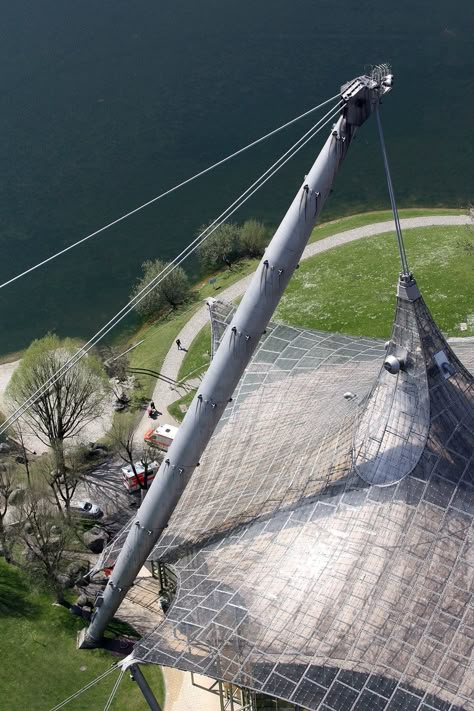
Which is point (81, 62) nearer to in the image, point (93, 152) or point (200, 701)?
point (93, 152)

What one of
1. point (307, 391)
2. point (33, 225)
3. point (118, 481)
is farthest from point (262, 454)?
point (33, 225)

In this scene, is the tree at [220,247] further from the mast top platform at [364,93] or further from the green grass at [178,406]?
the mast top platform at [364,93]

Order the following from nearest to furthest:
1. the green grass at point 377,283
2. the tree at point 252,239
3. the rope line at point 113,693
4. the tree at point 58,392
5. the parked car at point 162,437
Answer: the rope line at point 113,693 < the tree at point 58,392 < the parked car at point 162,437 < the green grass at point 377,283 < the tree at point 252,239

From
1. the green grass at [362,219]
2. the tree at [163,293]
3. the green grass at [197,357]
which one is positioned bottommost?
the green grass at [197,357]

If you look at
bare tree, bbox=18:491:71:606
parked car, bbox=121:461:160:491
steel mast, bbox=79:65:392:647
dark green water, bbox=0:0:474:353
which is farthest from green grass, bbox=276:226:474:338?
steel mast, bbox=79:65:392:647

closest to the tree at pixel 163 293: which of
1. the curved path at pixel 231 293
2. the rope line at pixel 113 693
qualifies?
the curved path at pixel 231 293

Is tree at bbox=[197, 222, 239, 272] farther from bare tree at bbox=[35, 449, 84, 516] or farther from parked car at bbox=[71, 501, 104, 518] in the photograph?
parked car at bbox=[71, 501, 104, 518]

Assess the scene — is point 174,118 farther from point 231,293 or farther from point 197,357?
point 197,357
